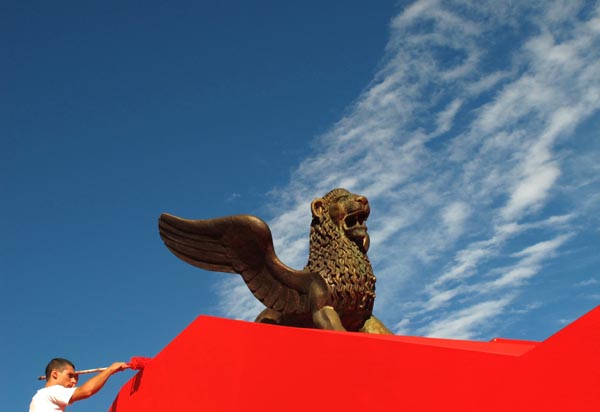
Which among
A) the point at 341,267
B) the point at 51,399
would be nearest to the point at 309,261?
the point at 341,267

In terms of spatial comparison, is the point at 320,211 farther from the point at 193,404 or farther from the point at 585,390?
the point at 585,390

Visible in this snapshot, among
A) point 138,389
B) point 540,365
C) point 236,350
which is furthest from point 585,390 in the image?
point 138,389

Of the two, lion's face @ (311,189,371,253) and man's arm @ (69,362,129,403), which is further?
lion's face @ (311,189,371,253)

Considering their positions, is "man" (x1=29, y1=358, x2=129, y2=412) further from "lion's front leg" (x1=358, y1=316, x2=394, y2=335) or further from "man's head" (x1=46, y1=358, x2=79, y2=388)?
"lion's front leg" (x1=358, y1=316, x2=394, y2=335)

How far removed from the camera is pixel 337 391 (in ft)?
10.1

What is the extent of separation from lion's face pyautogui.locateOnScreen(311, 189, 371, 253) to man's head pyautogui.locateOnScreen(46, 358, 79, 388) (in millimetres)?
2897

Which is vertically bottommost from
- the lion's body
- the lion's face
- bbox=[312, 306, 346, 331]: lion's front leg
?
bbox=[312, 306, 346, 331]: lion's front leg

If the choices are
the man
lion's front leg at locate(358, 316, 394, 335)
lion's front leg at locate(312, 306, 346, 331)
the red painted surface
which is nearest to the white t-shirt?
the man

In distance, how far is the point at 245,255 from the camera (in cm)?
586

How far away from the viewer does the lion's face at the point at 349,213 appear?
19.1 ft

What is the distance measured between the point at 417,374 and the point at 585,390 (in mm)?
735

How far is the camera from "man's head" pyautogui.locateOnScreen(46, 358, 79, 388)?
351cm

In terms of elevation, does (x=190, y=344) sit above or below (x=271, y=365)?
above

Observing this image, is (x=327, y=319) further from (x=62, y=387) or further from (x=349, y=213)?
(x=62, y=387)
